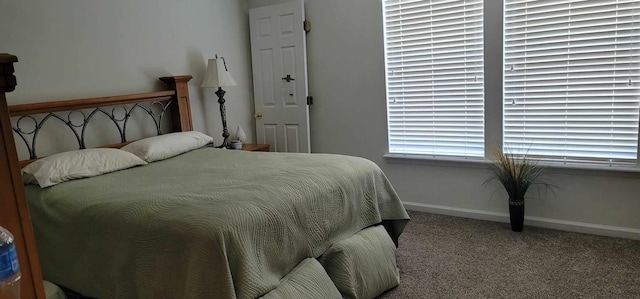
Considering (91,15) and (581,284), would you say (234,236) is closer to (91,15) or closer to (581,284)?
(581,284)

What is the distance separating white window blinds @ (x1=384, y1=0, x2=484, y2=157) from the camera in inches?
145

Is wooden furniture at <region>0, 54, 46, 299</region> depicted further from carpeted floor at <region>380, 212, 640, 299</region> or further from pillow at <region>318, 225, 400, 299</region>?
carpeted floor at <region>380, 212, 640, 299</region>

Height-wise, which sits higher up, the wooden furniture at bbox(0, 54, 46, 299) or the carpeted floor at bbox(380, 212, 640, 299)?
the wooden furniture at bbox(0, 54, 46, 299)

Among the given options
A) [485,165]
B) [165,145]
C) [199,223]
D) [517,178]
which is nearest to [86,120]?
[165,145]

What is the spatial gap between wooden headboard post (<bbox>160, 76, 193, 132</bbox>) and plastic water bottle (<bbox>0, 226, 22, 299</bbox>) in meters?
3.15

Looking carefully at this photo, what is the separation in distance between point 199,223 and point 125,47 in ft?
7.47

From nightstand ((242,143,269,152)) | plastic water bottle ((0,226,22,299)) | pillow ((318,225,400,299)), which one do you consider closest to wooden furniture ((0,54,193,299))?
plastic water bottle ((0,226,22,299))

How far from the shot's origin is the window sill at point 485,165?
10.6ft

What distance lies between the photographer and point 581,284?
265 centimetres

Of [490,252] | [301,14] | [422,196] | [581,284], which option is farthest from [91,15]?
[581,284]

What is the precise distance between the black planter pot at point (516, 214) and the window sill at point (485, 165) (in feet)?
1.15

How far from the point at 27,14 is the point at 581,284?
3.74m

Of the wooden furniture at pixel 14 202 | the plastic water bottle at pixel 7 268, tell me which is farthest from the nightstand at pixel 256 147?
the plastic water bottle at pixel 7 268

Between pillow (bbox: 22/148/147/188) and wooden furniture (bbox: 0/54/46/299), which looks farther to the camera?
pillow (bbox: 22/148/147/188)
